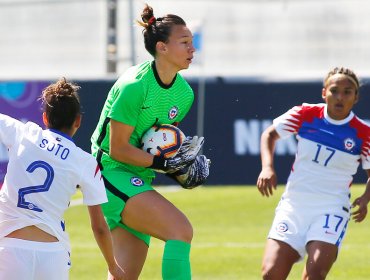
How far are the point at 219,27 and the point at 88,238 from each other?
1144cm

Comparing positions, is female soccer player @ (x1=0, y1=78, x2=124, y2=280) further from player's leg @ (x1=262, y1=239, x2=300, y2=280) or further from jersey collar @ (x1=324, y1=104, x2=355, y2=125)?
jersey collar @ (x1=324, y1=104, x2=355, y2=125)

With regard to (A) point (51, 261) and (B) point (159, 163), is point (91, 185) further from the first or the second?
(B) point (159, 163)

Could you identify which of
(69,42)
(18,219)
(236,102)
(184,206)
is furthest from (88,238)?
(69,42)

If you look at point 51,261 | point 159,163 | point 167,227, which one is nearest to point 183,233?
point 167,227

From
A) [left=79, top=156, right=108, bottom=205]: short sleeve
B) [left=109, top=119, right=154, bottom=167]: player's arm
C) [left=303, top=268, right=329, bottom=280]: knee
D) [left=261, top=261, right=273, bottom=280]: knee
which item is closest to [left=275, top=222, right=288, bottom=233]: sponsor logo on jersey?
[left=261, top=261, right=273, bottom=280]: knee

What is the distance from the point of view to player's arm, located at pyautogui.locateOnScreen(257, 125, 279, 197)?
690cm

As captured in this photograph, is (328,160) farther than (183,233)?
Yes

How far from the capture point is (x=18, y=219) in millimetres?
5609

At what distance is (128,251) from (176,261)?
0.59 m

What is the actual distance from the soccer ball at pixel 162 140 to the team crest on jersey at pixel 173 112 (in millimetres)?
104

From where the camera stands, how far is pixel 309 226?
7.02 meters

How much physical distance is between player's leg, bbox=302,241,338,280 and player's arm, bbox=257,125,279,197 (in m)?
0.47

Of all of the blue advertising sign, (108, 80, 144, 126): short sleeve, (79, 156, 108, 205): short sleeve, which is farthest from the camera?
→ the blue advertising sign

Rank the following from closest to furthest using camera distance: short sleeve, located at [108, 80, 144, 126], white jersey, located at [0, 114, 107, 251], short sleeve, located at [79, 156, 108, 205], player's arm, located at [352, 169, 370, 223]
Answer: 1. white jersey, located at [0, 114, 107, 251]
2. short sleeve, located at [79, 156, 108, 205]
3. short sleeve, located at [108, 80, 144, 126]
4. player's arm, located at [352, 169, 370, 223]
